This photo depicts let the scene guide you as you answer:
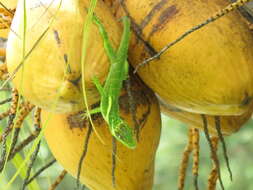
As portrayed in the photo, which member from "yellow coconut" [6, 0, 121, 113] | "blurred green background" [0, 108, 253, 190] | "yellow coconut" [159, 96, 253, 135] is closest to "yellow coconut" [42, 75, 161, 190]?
"yellow coconut" [159, 96, 253, 135]

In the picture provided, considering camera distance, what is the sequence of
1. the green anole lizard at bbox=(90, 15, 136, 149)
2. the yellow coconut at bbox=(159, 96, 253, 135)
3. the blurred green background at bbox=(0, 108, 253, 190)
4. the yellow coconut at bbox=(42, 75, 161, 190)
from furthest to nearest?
the blurred green background at bbox=(0, 108, 253, 190) < the yellow coconut at bbox=(159, 96, 253, 135) < the yellow coconut at bbox=(42, 75, 161, 190) < the green anole lizard at bbox=(90, 15, 136, 149)

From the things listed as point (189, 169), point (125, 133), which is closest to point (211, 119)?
point (125, 133)

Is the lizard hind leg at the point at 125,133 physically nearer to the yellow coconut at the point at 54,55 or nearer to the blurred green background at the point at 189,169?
the yellow coconut at the point at 54,55

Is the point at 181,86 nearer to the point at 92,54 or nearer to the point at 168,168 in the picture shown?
the point at 92,54

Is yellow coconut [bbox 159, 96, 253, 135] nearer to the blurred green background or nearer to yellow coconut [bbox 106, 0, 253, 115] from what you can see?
yellow coconut [bbox 106, 0, 253, 115]

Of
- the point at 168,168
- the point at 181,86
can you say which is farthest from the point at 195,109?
the point at 168,168

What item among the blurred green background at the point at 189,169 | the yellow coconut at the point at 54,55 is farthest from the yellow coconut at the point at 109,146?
the blurred green background at the point at 189,169
